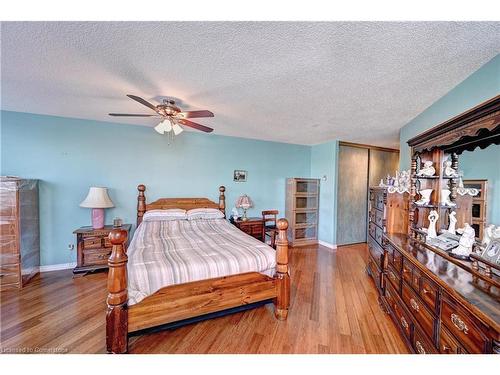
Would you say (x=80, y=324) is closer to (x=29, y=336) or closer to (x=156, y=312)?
(x=29, y=336)

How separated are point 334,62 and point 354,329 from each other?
2460mm

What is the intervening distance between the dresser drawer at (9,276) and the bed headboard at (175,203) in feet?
5.02

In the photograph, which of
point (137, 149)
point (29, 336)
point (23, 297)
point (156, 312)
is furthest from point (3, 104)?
point (156, 312)

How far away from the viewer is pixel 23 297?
2391mm

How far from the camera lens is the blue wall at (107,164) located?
3.07m

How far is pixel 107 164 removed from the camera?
3473 millimetres

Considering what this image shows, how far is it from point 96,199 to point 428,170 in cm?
450

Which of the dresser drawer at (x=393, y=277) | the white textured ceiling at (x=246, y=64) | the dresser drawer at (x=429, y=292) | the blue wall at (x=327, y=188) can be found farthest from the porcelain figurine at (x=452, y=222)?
the blue wall at (x=327, y=188)

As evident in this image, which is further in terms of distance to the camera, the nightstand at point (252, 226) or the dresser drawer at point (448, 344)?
the nightstand at point (252, 226)

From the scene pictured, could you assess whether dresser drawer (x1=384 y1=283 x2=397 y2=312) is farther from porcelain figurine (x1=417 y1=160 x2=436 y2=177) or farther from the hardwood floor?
porcelain figurine (x1=417 y1=160 x2=436 y2=177)

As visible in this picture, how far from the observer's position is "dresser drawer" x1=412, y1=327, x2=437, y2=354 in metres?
1.33

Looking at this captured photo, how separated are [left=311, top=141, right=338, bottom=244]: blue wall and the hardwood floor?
Result: 191cm

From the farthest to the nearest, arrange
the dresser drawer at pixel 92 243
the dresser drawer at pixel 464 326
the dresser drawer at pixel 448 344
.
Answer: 1. the dresser drawer at pixel 92 243
2. the dresser drawer at pixel 448 344
3. the dresser drawer at pixel 464 326

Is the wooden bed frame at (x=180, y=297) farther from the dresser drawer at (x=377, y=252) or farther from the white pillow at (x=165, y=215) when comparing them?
the white pillow at (x=165, y=215)
